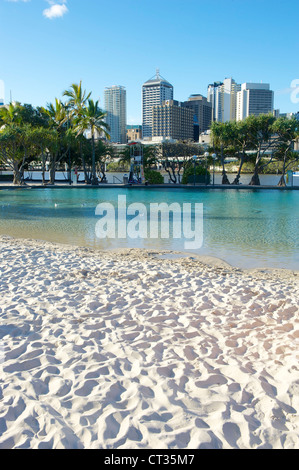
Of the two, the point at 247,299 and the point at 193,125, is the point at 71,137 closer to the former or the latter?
the point at 247,299

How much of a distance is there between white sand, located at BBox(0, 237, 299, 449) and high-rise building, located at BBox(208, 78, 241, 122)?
160 meters

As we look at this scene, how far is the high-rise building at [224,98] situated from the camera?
164 meters

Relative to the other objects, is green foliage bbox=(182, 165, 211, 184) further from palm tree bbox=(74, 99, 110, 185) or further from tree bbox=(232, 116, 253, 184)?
palm tree bbox=(74, 99, 110, 185)

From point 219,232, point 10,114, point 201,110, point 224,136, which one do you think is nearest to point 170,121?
point 201,110

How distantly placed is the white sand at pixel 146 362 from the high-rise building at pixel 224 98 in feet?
525

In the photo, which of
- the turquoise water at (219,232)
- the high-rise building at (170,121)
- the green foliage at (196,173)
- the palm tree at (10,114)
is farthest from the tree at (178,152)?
the high-rise building at (170,121)

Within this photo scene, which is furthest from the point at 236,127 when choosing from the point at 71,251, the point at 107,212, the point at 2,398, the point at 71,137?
the point at 2,398

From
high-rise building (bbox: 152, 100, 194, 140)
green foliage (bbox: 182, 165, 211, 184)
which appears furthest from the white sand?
high-rise building (bbox: 152, 100, 194, 140)

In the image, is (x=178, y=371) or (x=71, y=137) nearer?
(x=178, y=371)

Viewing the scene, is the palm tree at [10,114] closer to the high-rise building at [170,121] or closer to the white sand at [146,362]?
the white sand at [146,362]

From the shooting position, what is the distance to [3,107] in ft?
123

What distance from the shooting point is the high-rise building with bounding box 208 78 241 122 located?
537 feet

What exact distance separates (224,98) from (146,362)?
187 metres
